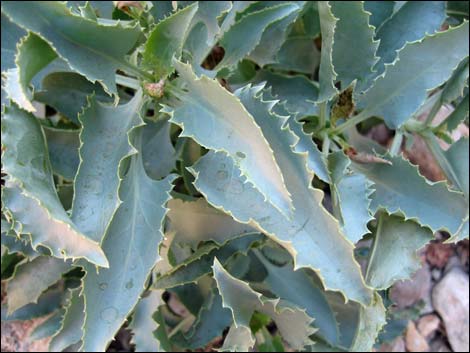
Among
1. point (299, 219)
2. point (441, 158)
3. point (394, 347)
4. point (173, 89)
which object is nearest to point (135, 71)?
point (173, 89)

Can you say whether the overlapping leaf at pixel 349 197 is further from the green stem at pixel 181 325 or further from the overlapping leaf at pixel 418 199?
the green stem at pixel 181 325

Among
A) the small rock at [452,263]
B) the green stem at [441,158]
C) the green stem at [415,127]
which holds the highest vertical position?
the green stem at [415,127]

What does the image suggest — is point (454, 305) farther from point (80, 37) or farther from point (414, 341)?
point (80, 37)

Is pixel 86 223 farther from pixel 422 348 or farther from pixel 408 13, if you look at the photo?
pixel 422 348

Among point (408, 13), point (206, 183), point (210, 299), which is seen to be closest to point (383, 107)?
point (408, 13)

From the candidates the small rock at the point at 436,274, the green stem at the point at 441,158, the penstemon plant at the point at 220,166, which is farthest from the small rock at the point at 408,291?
the green stem at the point at 441,158

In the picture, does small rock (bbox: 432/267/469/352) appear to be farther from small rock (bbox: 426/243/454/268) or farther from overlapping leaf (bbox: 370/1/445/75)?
overlapping leaf (bbox: 370/1/445/75)

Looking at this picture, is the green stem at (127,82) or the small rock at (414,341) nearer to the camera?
the green stem at (127,82)

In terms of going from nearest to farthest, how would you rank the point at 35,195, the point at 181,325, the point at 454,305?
the point at 35,195
the point at 181,325
the point at 454,305
